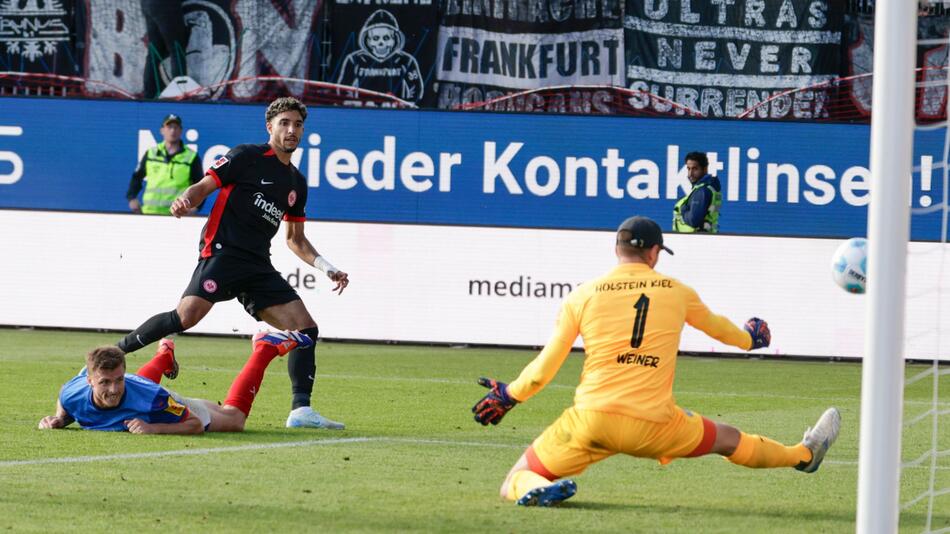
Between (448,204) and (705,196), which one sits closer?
(705,196)

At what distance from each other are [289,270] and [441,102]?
6005 millimetres

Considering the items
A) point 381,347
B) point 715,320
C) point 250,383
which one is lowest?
point 381,347

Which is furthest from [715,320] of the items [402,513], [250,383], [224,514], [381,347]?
[381,347]

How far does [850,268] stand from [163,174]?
11.2 metres

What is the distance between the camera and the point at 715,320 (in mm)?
6746

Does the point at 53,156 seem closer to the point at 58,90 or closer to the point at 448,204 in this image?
the point at 58,90

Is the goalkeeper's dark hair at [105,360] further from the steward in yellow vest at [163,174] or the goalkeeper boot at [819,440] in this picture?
the steward in yellow vest at [163,174]

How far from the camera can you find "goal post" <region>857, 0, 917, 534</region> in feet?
16.8

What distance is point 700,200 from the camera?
17.9 m

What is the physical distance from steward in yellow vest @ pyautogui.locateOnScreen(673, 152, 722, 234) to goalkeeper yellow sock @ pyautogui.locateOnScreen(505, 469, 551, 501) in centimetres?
1128

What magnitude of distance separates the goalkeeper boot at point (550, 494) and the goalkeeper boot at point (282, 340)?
9.97 feet

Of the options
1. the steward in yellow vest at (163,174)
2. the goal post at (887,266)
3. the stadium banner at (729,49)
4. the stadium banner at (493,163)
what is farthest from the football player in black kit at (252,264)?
the stadium banner at (729,49)

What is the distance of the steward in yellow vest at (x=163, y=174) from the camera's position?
19.0 m

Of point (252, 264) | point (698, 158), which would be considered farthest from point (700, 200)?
point (252, 264)
